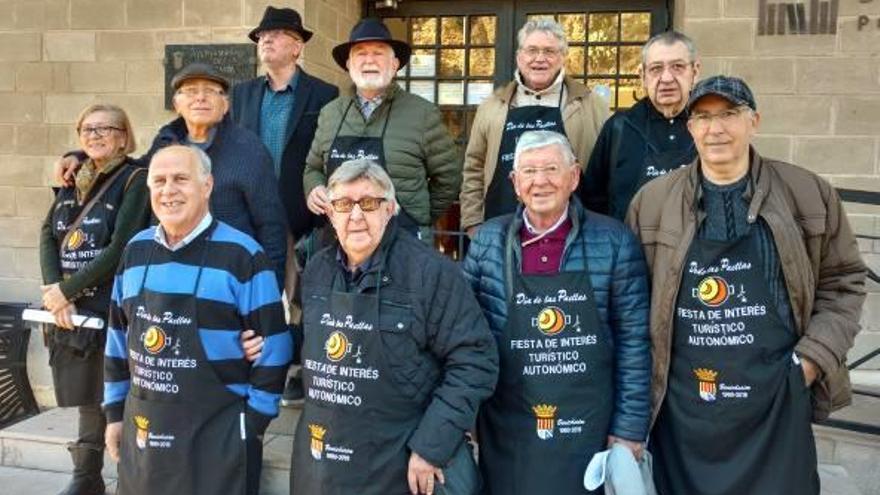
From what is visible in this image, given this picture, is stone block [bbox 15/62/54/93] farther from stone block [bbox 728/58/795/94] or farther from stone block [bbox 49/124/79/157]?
stone block [bbox 728/58/795/94]

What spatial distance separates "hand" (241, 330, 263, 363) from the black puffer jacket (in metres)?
0.37

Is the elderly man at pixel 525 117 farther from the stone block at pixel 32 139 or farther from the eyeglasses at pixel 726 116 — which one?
the stone block at pixel 32 139

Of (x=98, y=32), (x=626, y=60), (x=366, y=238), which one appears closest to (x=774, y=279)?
(x=366, y=238)

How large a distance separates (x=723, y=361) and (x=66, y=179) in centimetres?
271

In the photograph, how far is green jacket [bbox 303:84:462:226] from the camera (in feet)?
10.8

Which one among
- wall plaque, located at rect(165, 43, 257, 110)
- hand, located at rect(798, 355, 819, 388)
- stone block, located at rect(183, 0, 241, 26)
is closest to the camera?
hand, located at rect(798, 355, 819, 388)

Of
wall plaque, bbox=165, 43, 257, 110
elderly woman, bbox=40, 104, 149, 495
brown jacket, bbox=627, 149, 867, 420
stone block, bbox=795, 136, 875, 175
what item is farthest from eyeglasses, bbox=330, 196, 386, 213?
stone block, bbox=795, 136, 875, 175

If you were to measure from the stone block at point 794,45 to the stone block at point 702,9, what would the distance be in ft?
0.98

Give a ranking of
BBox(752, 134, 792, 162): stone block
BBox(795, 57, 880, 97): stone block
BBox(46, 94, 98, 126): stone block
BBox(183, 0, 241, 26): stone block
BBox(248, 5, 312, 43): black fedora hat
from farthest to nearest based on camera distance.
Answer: BBox(46, 94, 98, 126): stone block < BBox(183, 0, 241, 26): stone block < BBox(752, 134, 792, 162): stone block < BBox(795, 57, 880, 97): stone block < BBox(248, 5, 312, 43): black fedora hat

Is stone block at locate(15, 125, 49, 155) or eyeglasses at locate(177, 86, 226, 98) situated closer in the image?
eyeglasses at locate(177, 86, 226, 98)

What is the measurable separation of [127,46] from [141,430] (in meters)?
3.63

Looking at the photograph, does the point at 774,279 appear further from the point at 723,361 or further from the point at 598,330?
the point at 598,330

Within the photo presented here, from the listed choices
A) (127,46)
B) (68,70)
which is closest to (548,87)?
(127,46)

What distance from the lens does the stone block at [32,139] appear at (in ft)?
18.7
